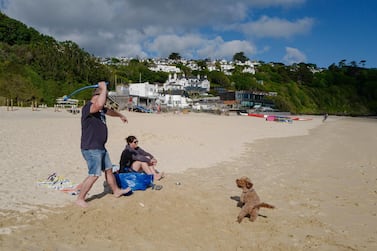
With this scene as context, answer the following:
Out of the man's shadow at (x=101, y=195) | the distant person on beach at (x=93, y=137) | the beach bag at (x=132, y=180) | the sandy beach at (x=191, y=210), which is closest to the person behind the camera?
the sandy beach at (x=191, y=210)

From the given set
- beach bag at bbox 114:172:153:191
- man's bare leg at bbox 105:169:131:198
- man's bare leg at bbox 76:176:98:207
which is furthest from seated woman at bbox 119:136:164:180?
man's bare leg at bbox 76:176:98:207

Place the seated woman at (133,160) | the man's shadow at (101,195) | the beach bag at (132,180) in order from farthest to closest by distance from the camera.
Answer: the seated woman at (133,160), the beach bag at (132,180), the man's shadow at (101,195)

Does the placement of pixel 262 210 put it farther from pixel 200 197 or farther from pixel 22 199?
pixel 22 199

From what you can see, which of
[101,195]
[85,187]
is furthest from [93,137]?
[101,195]

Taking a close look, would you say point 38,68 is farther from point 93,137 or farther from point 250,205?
point 250,205

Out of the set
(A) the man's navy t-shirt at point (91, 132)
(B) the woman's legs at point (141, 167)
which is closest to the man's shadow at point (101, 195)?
(B) the woman's legs at point (141, 167)

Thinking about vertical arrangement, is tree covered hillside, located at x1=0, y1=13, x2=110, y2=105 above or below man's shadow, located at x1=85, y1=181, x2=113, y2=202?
above

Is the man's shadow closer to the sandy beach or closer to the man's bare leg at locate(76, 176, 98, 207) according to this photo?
the sandy beach

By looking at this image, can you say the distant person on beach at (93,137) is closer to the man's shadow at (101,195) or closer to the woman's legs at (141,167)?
the man's shadow at (101,195)

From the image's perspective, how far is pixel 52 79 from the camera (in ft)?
165

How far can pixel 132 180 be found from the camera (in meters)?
6.00

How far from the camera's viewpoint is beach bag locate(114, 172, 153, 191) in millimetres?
5937

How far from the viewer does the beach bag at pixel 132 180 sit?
5937mm

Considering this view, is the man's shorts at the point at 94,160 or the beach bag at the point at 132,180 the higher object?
the man's shorts at the point at 94,160
